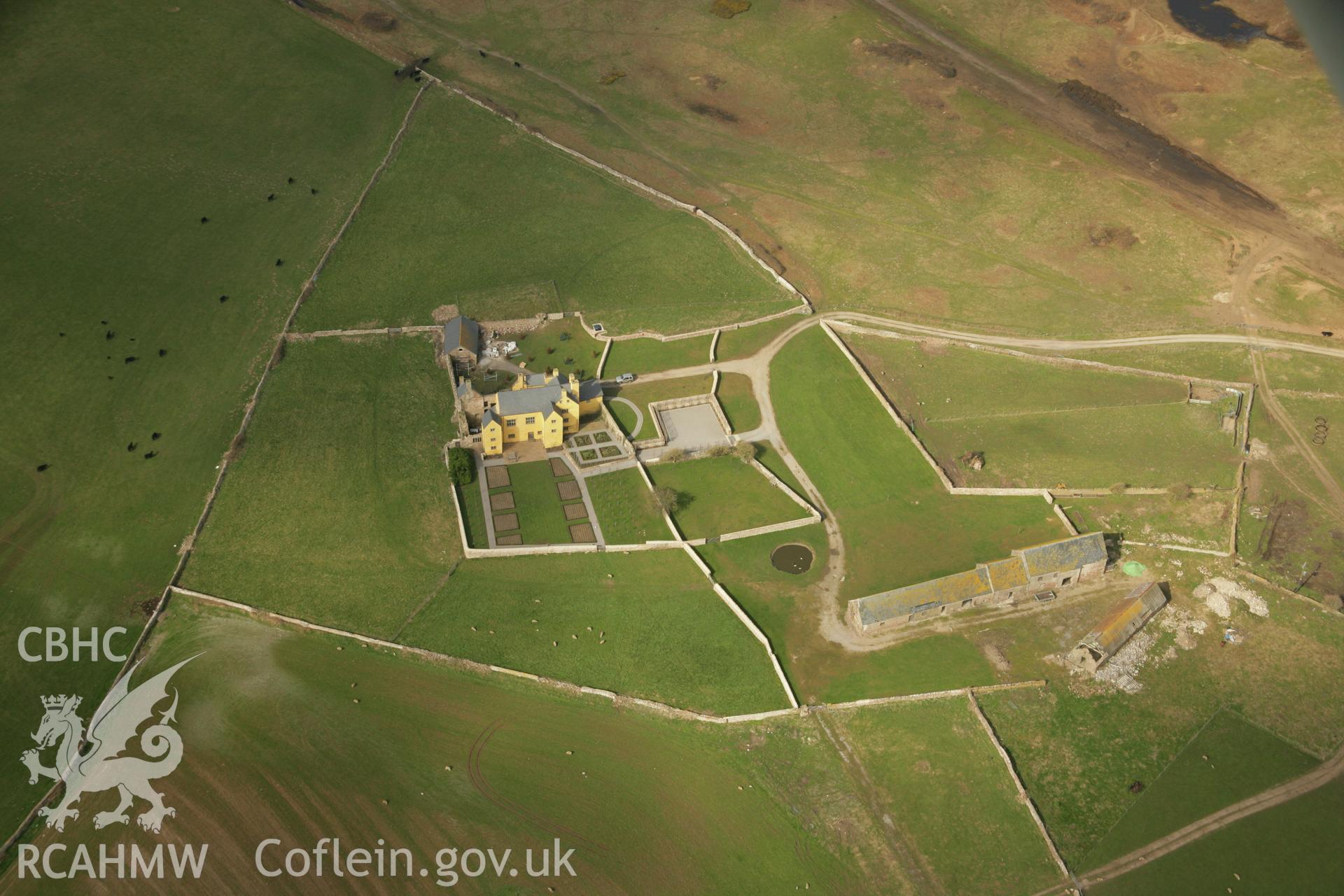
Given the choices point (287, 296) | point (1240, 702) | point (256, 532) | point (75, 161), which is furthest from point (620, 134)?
point (1240, 702)

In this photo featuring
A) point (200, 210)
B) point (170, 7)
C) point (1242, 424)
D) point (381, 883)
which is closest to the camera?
point (381, 883)

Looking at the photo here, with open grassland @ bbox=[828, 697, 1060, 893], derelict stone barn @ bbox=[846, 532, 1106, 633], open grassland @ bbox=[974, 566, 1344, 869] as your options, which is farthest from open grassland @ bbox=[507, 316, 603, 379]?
open grassland @ bbox=[974, 566, 1344, 869]

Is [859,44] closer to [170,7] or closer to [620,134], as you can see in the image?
[620,134]

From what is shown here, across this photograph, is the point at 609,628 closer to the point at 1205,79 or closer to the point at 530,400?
the point at 530,400

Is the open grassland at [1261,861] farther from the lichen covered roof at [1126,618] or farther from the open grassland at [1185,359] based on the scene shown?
the open grassland at [1185,359]

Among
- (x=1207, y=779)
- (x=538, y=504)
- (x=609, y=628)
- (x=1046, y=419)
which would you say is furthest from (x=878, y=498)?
(x=1207, y=779)

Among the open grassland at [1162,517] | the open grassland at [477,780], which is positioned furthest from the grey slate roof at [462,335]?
the open grassland at [1162,517]
